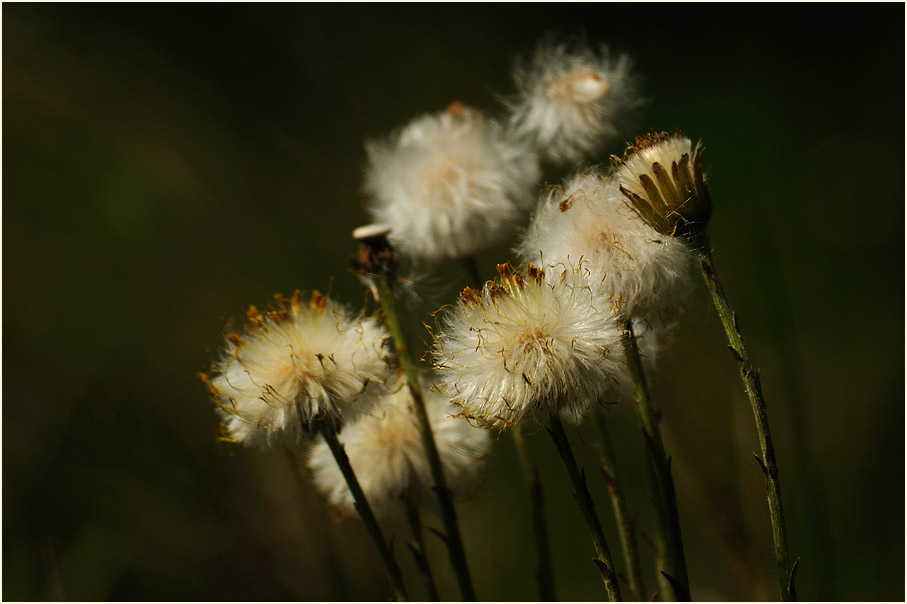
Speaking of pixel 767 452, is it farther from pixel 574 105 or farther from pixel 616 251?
pixel 574 105

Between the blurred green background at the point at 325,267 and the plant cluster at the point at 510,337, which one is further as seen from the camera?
the blurred green background at the point at 325,267

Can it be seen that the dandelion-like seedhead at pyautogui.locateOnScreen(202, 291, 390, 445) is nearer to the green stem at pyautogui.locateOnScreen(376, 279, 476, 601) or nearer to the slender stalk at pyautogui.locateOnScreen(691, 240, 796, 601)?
the green stem at pyautogui.locateOnScreen(376, 279, 476, 601)

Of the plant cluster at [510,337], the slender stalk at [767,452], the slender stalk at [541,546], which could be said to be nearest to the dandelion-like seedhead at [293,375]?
the plant cluster at [510,337]

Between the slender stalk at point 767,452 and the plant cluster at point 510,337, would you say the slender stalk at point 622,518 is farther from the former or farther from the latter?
the slender stalk at point 767,452

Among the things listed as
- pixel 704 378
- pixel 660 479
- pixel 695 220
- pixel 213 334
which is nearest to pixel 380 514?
pixel 660 479

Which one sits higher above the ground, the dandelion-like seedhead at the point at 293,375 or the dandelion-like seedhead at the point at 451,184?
the dandelion-like seedhead at the point at 451,184

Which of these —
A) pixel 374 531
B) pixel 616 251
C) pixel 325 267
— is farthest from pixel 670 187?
pixel 325 267

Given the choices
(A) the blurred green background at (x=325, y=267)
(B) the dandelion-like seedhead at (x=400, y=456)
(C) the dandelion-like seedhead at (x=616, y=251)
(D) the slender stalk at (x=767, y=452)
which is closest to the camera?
(D) the slender stalk at (x=767, y=452)
